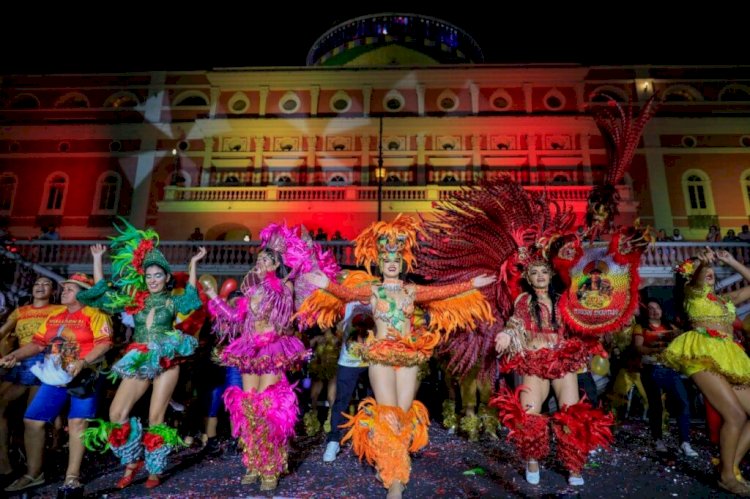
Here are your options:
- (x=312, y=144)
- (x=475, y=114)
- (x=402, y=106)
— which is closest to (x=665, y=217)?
(x=475, y=114)

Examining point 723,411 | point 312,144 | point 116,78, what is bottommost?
point 723,411

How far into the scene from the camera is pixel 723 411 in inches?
167

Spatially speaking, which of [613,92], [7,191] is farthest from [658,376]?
[7,191]

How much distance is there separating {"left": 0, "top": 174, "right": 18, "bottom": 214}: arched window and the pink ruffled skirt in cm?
2689

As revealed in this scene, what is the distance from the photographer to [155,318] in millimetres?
4602

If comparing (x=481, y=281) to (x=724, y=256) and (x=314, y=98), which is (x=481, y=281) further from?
(x=314, y=98)

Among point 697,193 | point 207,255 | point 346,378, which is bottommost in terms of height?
point 346,378

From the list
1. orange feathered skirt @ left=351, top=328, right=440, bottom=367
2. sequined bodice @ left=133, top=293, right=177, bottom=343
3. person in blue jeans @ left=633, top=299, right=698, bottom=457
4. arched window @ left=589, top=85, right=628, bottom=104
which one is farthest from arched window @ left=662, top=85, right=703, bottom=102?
sequined bodice @ left=133, top=293, right=177, bottom=343

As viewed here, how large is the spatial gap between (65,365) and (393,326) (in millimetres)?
3062

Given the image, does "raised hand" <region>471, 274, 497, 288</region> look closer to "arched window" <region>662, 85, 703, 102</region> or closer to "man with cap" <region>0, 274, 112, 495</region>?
"man with cap" <region>0, 274, 112, 495</region>

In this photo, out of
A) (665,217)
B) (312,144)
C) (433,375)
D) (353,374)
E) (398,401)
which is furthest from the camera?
(312,144)

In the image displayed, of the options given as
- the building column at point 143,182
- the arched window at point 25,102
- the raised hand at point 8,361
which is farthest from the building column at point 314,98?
the raised hand at point 8,361

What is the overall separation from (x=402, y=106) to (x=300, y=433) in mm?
22494

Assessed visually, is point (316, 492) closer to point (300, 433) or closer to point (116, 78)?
point (300, 433)
